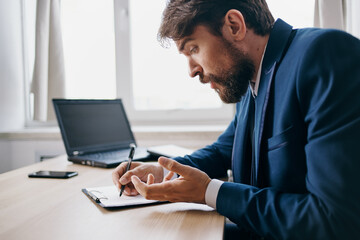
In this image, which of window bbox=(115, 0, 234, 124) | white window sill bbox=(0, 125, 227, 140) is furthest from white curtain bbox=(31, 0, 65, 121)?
window bbox=(115, 0, 234, 124)

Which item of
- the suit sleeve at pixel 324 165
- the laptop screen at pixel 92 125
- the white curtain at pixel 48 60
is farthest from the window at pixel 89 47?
the suit sleeve at pixel 324 165

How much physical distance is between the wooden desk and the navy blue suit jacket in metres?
0.09

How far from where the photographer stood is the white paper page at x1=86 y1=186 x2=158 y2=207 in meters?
0.81

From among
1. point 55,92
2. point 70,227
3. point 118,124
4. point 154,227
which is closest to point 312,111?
point 154,227

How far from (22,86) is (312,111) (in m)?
2.23

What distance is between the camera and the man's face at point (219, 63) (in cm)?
99

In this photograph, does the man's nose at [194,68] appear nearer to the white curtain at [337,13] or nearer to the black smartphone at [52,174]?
the black smartphone at [52,174]

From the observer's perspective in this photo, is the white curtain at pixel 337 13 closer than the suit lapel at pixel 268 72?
No

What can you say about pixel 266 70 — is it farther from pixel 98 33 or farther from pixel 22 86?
pixel 22 86

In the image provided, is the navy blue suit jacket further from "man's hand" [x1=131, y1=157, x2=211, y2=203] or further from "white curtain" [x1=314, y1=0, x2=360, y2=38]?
"white curtain" [x1=314, y1=0, x2=360, y2=38]

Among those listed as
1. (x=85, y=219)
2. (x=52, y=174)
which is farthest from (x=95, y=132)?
(x=85, y=219)

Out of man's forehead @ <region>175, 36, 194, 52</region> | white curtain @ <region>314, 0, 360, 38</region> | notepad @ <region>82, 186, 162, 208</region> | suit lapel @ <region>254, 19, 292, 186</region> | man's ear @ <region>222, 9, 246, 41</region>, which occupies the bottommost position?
notepad @ <region>82, 186, 162, 208</region>

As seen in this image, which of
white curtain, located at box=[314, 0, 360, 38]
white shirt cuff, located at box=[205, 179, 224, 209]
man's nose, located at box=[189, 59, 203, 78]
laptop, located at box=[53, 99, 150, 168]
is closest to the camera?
white shirt cuff, located at box=[205, 179, 224, 209]

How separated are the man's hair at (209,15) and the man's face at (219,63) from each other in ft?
0.08
